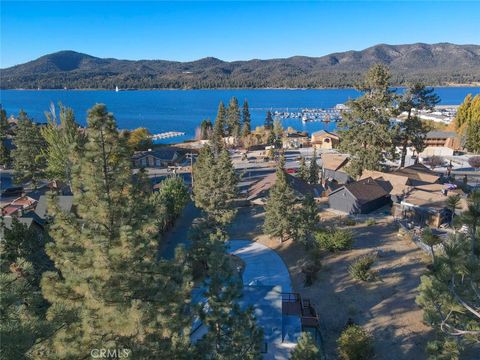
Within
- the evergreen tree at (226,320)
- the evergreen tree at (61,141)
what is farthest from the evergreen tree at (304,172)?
the evergreen tree at (226,320)

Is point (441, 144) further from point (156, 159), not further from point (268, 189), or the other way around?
point (156, 159)

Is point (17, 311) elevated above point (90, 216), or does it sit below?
below

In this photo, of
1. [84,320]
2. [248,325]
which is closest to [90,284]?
[84,320]

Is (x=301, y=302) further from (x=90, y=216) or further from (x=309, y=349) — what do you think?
(x=90, y=216)

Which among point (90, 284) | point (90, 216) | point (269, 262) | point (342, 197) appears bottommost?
point (269, 262)

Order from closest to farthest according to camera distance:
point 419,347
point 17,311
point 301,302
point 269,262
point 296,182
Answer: point 17,311 → point 419,347 → point 301,302 → point 269,262 → point 296,182

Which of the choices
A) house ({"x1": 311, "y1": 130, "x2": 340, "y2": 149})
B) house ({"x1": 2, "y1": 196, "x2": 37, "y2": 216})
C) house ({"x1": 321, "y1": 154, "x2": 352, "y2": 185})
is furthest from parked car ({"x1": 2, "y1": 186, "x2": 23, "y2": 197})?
house ({"x1": 311, "y1": 130, "x2": 340, "y2": 149})
